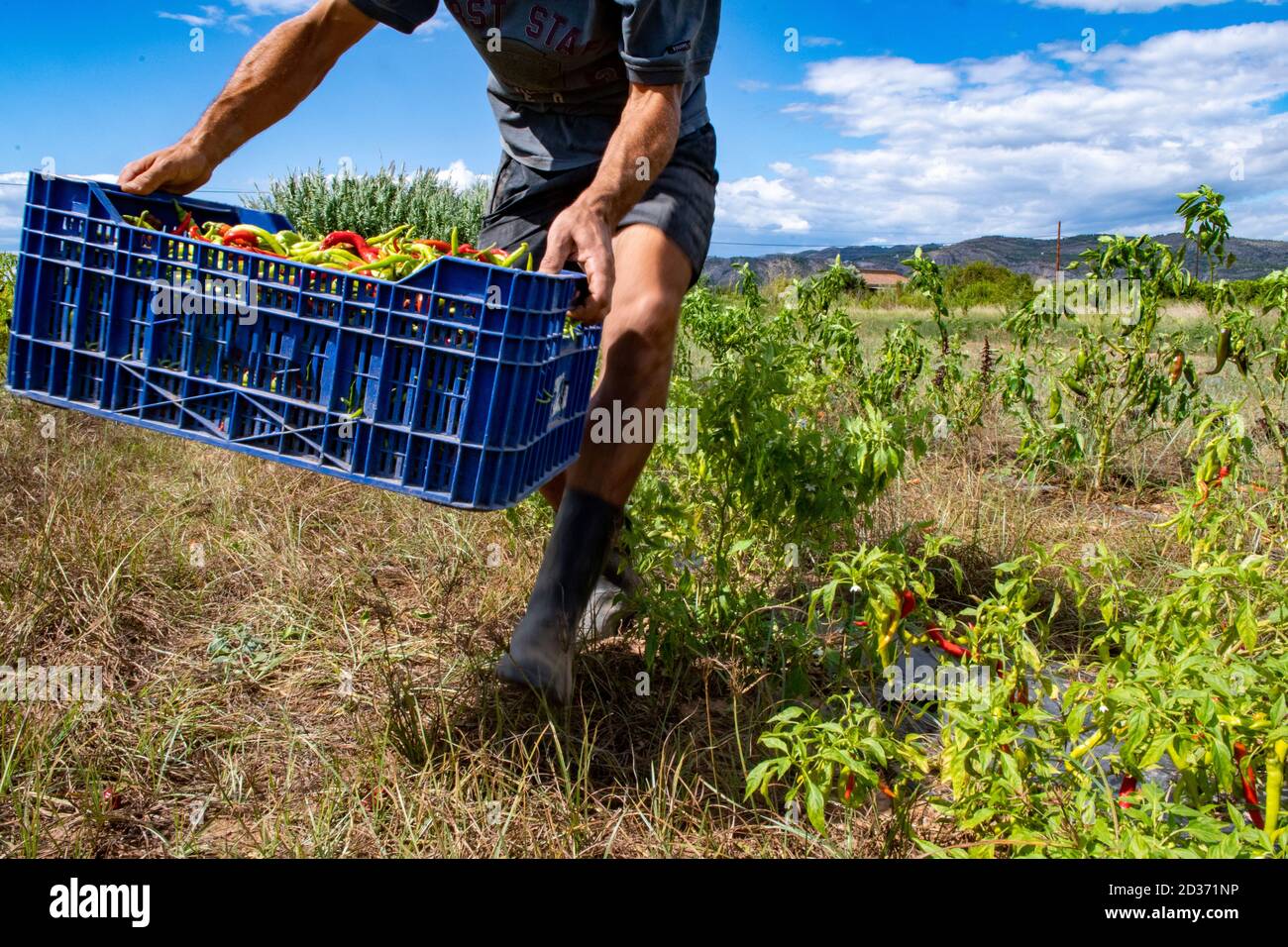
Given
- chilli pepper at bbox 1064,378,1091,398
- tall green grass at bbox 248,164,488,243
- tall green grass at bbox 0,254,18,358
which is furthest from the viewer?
tall green grass at bbox 248,164,488,243

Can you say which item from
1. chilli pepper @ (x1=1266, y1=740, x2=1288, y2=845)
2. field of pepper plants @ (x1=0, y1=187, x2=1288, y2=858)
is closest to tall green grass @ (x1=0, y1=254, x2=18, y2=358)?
field of pepper plants @ (x1=0, y1=187, x2=1288, y2=858)

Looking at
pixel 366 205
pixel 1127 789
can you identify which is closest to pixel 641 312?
pixel 1127 789

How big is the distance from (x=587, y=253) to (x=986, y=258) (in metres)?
16.3

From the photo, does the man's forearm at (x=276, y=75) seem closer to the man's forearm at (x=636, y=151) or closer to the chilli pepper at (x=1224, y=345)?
the man's forearm at (x=636, y=151)

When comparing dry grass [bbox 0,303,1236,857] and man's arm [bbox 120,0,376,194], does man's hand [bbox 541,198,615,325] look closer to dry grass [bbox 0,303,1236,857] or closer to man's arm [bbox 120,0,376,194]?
dry grass [bbox 0,303,1236,857]

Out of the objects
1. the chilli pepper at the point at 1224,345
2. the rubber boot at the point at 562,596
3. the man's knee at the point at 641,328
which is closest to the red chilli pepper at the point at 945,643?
the rubber boot at the point at 562,596

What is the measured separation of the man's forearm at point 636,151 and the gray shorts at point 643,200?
0.35ft

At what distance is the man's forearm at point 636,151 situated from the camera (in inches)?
91.4

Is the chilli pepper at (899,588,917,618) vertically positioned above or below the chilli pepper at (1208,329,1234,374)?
below

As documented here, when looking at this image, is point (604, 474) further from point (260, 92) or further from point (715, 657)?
point (260, 92)

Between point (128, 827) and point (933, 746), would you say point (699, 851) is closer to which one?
point (933, 746)

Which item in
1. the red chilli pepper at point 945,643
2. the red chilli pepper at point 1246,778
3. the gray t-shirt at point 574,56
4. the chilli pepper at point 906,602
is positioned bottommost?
the red chilli pepper at point 1246,778

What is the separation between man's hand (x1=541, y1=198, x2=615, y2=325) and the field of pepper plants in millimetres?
471

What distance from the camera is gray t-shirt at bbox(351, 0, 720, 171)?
8.21 feet
